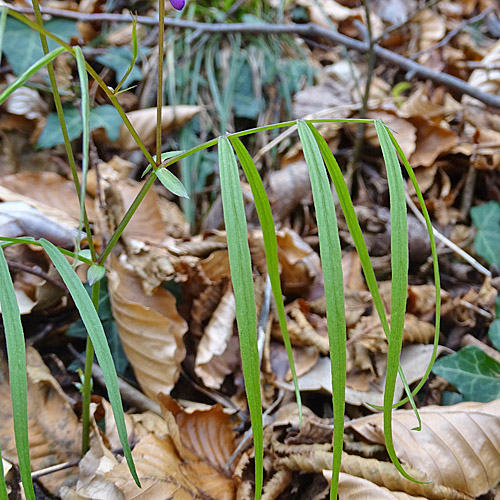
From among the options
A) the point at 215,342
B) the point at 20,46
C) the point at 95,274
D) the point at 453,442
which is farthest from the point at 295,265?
the point at 20,46

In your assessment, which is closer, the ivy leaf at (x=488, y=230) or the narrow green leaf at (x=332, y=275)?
the narrow green leaf at (x=332, y=275)

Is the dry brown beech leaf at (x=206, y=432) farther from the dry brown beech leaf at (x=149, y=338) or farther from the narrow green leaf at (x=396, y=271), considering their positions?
the narrow green leaf at (x=396, y=271)

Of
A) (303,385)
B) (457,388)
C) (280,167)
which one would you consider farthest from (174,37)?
(457,388)

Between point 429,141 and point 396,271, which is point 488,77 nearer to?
point 429,141

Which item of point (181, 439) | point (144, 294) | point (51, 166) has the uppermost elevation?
point (51, 166)

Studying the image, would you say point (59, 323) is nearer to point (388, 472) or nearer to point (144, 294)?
point (144, 294)

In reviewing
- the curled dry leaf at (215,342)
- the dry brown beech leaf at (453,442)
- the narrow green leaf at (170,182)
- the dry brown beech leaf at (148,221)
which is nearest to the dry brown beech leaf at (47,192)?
the dry brown beech leaf at (148,221)

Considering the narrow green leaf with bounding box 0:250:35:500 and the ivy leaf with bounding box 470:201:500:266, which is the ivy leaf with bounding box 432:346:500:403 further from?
the narrow green leaf with bounding box 0:250:35:500
